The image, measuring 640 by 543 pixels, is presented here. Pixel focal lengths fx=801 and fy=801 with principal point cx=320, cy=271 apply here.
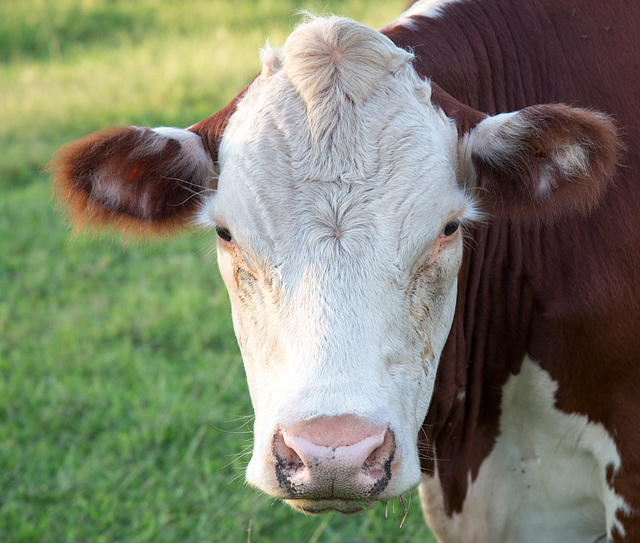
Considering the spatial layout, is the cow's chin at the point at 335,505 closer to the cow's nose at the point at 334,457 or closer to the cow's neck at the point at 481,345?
the cow's nose at the point at 334,457

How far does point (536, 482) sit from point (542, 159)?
3.91 ft

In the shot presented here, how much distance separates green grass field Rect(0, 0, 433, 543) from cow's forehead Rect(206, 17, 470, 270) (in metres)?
0.42

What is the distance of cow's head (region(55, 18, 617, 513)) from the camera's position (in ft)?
6.25

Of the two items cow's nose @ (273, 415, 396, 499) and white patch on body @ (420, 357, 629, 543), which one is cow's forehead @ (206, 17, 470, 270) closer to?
cow's nose @ (273, 415, 396, 499)

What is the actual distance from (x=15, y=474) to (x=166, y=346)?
134 centimetres

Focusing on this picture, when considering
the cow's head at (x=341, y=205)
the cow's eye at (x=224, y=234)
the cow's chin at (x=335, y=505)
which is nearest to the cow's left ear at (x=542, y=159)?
the cow's head at (x=341, y=205)

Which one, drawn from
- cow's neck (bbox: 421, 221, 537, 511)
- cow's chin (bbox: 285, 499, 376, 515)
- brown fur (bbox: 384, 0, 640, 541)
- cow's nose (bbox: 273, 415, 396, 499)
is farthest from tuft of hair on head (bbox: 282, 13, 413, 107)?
cow's chin (bbox: 285, 499, 376, 515)

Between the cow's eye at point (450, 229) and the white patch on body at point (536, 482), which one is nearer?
the cow's eye at point (450, 229)

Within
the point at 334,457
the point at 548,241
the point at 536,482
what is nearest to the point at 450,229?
the point at 548,241

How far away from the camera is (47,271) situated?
580cm

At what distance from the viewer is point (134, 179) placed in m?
2.50

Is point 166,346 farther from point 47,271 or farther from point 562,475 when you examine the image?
point 562,475

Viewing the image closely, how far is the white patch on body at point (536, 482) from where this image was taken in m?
2.66

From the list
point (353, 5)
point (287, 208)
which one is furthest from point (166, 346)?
point (353, 5)
